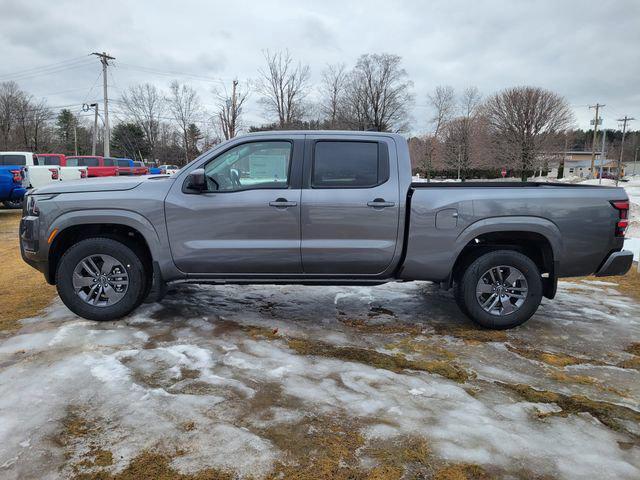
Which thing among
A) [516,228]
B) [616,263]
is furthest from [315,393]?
[616,263]

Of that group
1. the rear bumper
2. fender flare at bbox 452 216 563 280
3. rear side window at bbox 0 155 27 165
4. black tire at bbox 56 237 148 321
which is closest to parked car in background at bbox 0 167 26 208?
rear side window at bbox 0 155 27 165

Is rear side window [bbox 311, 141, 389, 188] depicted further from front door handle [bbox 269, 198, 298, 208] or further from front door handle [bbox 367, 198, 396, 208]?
front door handle [bbox 269, 198, 298, 208]

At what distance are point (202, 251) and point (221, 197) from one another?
1.83 feet

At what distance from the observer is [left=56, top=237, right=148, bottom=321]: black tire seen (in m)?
4.38

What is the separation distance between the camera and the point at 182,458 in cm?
245

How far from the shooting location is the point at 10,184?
12.5 metres

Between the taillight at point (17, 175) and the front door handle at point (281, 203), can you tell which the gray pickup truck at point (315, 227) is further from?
the taillight at point (17, 175)

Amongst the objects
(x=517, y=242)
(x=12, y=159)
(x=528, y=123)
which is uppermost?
(x=528, y=123)

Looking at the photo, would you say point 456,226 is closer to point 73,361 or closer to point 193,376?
point 193,376

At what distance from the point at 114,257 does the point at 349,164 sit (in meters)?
2.49

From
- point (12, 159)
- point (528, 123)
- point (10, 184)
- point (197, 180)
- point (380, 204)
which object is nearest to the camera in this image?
point (197, 180)

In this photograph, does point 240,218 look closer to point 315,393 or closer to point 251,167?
point 251,167

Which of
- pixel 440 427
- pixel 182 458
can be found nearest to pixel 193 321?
pixel 182 458

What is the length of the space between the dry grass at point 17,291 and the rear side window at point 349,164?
3389mm
